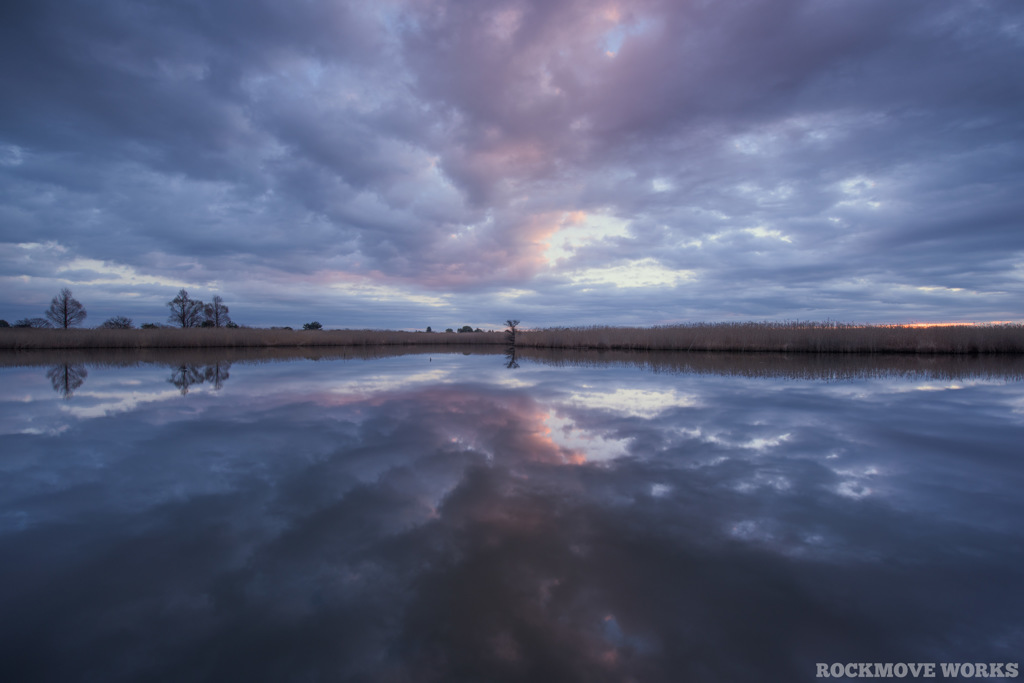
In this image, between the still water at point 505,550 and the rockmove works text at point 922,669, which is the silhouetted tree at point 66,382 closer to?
the still water at point 505,550

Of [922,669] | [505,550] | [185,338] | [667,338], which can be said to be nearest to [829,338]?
[667,338]

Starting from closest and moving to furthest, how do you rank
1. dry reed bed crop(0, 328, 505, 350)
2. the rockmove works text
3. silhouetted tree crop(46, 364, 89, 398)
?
1. the rockmove works text
2. silhouetted tree crop(46, 364, 89, 398)
3. dry reed bed crop(0, 328, 505, 350)

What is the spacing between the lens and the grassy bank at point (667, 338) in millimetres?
19016

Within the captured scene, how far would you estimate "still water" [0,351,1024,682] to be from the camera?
1439 mm

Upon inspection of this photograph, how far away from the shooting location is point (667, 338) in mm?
22844

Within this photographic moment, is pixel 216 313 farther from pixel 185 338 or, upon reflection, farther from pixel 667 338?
pixel 667 338

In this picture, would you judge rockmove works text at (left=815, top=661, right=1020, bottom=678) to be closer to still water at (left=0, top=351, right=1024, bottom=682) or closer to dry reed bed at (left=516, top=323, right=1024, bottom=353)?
still water at (left=0, top=351, right=1024, bottom=682)

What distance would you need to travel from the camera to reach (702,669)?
1.35m

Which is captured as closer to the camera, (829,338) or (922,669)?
(922,669)

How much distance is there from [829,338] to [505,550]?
2321cm

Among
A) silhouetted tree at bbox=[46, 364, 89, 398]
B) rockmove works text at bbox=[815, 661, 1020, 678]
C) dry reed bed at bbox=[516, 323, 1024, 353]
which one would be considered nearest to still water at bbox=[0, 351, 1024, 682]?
rockmove works text at bbox=[815, 661, 1020, 678]

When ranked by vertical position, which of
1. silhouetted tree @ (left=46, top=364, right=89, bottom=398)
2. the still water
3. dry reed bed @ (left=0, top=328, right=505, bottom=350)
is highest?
dry reed bed @ (left=0, top=328, right=505, bottom=350)

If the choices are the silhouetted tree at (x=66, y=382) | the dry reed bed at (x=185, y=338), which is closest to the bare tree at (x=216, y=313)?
the dry reed bed at (x=185, y=338)

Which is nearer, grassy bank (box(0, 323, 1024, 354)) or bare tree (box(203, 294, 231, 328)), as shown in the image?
grassy bank (box(0, 323, 1024, 354))
